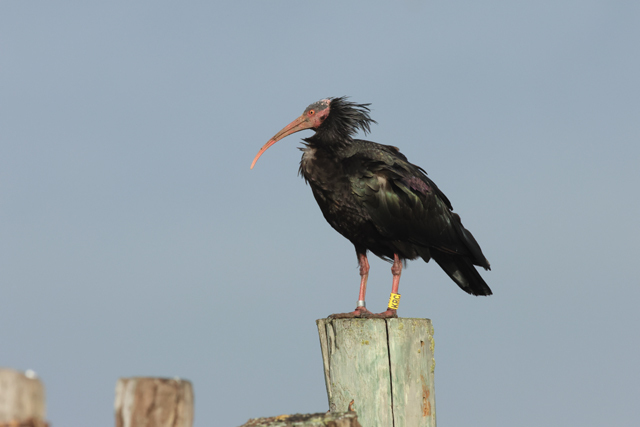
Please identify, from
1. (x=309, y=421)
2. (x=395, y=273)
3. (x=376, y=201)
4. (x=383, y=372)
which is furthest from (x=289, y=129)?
(x=309, y=421)

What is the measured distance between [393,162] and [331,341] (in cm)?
241

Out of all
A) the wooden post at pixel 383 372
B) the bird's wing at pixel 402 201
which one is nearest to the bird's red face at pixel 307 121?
the bird's wing at pixel 402 201

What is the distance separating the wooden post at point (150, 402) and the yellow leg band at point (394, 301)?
155 inches

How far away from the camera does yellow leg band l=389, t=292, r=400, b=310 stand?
735cm

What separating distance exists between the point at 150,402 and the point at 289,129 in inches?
212

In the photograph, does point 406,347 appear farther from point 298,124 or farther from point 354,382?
point 298,124

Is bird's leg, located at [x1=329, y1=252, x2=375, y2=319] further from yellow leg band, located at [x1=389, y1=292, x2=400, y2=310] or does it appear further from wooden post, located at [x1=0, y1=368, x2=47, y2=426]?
wooden post, located at [x1=0, y1=368, x2=47, y2=426]

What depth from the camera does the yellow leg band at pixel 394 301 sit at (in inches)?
289

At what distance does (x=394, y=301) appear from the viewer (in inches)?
291

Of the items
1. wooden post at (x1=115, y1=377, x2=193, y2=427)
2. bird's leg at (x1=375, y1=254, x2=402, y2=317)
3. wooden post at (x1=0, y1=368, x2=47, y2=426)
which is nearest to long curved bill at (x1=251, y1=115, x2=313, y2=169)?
bird's leg at (x1=375, y1=254, x2=402, y2=317)

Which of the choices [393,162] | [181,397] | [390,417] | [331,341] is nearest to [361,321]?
[331,341]

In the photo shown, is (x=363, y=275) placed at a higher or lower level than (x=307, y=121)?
lower

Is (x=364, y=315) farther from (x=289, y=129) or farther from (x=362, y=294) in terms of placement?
(x=289, y=129)

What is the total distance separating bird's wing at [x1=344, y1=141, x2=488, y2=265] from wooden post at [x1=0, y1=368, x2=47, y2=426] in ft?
15.3
